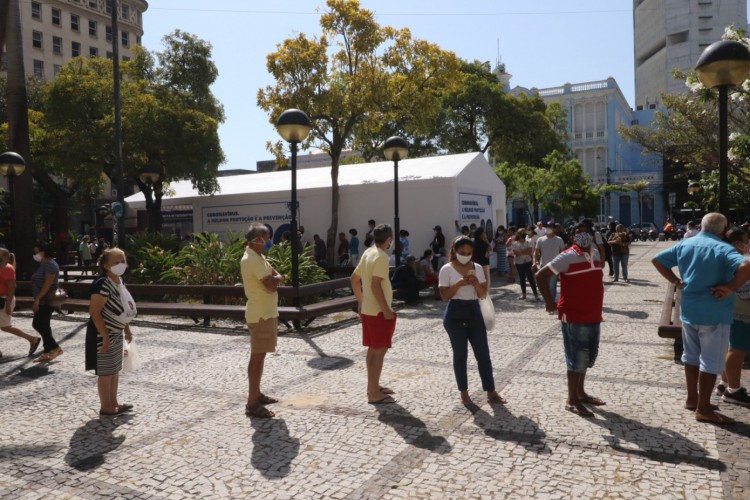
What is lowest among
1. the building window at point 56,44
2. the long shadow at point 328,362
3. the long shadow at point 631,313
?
the long shadow at point 328,362

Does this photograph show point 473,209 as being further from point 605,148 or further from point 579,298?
point 605,148

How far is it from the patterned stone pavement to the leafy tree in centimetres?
1058

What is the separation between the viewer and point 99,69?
75.8ft

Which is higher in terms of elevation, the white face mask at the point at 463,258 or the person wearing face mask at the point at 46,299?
the white face mask at the point at 463,258

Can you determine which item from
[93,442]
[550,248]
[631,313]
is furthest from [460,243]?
[631,313]

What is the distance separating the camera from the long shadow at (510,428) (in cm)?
407

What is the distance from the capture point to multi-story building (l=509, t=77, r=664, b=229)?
55.9m

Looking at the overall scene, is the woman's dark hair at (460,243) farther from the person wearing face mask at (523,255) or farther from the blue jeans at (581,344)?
the person wearing face mask at (523,255)

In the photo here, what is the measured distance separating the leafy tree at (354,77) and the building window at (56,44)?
44.4 meters

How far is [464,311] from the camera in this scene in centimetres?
493

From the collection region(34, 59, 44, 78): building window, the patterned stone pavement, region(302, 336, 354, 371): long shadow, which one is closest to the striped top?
the patterned stone pavement

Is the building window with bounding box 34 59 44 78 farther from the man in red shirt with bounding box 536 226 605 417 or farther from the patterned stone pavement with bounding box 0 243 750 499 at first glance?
the man in red shirt with bounding box 536 226 605 417

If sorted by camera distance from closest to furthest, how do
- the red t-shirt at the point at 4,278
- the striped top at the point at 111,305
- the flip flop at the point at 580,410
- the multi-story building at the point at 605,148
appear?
1. the flip flop at the point at 580,410
2. the striped top at the point at 111,305
3. the red t-shirt at the point at 4,278
4. the multi-story building at the point at 605,148

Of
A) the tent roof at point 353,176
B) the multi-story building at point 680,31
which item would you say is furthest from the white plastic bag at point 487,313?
the multi-story building at point 680,31
